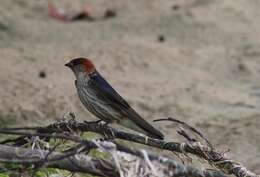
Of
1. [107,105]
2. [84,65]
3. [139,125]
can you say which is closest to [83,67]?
[84,65]

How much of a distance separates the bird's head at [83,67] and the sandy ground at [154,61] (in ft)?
6.36

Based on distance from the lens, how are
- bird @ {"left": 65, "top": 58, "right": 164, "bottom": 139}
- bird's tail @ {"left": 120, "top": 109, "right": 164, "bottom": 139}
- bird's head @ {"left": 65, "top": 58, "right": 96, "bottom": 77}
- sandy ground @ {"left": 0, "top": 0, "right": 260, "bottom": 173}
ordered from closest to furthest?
1. bird's tail @ {"left": 120, "top": 109, "right": 164, "bottom": 139}
2. bird @ {"left": 65, "top": 58, "right": 164, "bottom": 139}
3. bird's head @ {"left": 65, "top": 58, "right": 96, "bottom": 77}
4. sandy ground @ {"left": 0, "top": 0, "right": 260, "bottom": 173}

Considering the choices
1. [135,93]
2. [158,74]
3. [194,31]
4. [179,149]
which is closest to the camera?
[179,149]

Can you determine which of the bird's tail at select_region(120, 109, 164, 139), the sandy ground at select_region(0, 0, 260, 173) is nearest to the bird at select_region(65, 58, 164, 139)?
the bird's tail at select_region(120, 109, 164, 139)

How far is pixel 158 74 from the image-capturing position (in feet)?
36.0

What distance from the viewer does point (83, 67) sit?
676cm

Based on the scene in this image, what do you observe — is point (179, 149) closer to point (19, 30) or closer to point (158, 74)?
point (158, 74)

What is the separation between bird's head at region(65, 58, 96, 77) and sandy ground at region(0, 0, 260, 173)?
1939 mm

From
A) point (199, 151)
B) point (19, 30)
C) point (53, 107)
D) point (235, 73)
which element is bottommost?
point (199, 151)

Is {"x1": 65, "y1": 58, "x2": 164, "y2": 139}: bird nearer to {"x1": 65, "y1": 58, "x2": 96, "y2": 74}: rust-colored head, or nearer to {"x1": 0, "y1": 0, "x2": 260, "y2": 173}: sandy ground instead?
{"x1": 65, "y1": 58, "x2": 96, "y2": 74}: rust-colored head

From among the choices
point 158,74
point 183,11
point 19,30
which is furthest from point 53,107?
point 183,11

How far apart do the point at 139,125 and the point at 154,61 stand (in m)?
5.13

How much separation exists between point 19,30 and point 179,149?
6.73 meters

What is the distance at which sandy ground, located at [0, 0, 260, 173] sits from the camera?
923 centimetres
